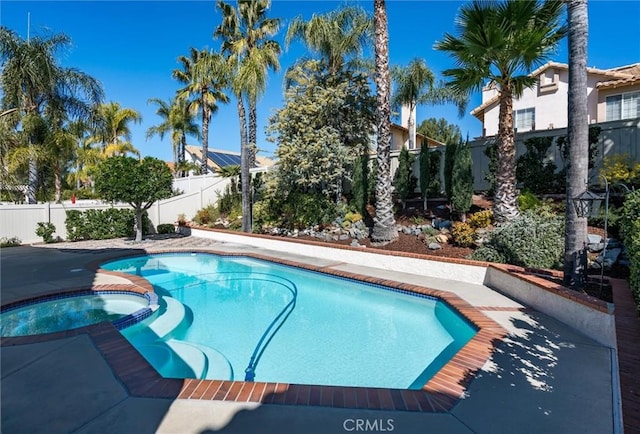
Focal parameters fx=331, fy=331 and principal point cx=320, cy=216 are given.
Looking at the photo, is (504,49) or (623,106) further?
(623,106)

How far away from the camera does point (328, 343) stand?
5.76 meters

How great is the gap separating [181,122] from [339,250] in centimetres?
2383

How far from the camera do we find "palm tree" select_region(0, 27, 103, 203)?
15.0 m

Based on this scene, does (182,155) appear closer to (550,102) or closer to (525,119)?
(525,119)

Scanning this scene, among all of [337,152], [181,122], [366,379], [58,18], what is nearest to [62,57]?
[58,18]

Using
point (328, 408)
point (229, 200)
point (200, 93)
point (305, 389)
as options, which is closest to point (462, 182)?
point (305, 389)

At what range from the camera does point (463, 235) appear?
9.70m

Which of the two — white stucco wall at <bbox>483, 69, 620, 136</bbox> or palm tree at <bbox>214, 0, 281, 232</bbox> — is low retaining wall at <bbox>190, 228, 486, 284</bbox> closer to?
palm tree at <bbox>214, 0, 281, 232</bbox>

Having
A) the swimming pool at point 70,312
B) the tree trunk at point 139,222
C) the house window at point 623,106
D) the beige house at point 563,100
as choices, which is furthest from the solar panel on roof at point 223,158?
the house window at point 623,106

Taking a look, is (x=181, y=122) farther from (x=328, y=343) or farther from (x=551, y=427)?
(x=551, y=427)

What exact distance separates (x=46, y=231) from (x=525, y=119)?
26546 millimetres

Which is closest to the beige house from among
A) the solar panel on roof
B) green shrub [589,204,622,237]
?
green shrub [589,204,622,237]

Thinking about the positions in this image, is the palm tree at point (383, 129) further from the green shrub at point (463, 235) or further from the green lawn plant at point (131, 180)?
the green lawn plant at point (131, 180)

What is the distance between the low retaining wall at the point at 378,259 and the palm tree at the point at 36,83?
1096cm
